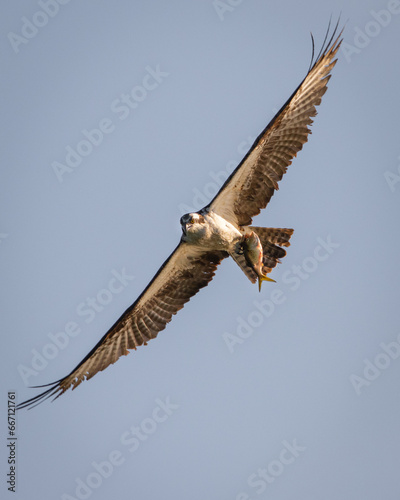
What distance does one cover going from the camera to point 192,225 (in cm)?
1302

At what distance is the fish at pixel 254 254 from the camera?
43.9ft

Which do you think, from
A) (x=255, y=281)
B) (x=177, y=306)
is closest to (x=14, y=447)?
(x=177, y=306)

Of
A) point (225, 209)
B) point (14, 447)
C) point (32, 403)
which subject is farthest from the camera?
point (14, 447)

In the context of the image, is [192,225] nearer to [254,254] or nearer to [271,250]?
[254,254]

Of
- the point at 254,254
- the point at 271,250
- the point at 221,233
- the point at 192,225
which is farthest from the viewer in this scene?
the point at 271,250

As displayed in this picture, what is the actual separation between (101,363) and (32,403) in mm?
1446

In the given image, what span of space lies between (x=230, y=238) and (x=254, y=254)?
46 cm

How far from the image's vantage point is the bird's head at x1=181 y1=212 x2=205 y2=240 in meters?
13.0

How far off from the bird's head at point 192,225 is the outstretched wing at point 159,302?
586mm

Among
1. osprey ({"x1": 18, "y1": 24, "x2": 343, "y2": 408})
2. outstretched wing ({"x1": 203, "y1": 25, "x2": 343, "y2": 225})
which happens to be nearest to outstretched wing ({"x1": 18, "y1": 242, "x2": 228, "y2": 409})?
osprey ({"x1": 18, "y1": 24, "x2": 343, "y2": 408})

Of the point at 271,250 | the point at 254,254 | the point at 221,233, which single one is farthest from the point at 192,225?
the point at 271,250

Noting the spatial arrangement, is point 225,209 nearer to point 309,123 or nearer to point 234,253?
point 234,253

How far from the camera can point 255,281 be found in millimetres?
13516

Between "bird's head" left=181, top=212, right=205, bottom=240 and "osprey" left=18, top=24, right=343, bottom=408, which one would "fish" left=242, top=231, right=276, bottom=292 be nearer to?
"osprey" left=18, top=24, right=343, bottom=408
